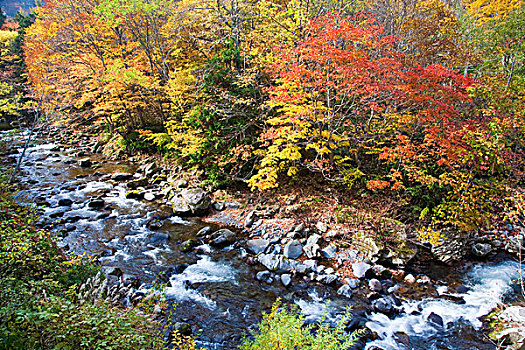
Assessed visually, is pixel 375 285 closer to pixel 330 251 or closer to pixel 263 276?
pixel 330 251

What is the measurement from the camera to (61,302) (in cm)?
311

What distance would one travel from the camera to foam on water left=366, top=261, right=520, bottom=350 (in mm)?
5340

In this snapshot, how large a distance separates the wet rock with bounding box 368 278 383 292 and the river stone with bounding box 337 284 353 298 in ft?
1.79

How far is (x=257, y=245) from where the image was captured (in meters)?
8.26

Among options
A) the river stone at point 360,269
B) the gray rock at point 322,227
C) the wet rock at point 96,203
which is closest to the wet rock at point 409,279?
the river stone at point 360,269

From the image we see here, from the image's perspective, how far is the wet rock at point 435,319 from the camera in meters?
5.54

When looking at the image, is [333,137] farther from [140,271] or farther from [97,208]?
[97,208]

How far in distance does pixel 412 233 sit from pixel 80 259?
908 cm

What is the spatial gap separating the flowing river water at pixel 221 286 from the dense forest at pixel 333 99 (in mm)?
2023

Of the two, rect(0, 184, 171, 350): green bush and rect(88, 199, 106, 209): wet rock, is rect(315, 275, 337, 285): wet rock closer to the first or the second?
rect(0, 184, 171, 350): green bush

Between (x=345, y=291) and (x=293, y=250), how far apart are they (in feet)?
6.20

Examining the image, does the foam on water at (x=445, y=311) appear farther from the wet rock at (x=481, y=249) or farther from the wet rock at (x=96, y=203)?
the wet rock at (x=96, y=203)

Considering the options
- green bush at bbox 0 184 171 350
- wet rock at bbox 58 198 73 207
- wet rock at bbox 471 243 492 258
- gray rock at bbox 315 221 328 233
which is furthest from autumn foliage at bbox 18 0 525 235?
green bush at bbox 0 184 171 350

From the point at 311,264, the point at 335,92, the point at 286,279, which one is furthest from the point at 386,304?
the point at 335,92
